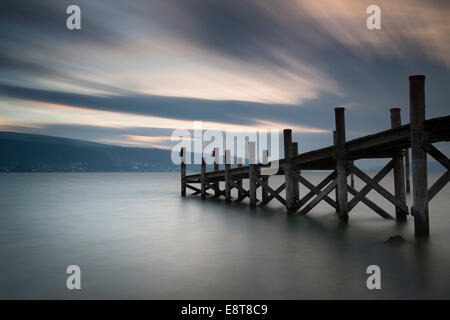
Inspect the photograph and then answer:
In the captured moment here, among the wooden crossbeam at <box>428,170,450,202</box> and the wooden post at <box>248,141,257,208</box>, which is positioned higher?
the wooden post at <box>248,141,257,208</box>

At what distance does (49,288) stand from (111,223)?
29.9 ft

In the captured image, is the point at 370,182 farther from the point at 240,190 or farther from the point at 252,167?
the point at 240,190

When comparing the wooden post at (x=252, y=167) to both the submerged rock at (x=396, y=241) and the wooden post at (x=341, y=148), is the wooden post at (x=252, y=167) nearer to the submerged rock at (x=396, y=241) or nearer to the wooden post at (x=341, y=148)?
the wooden post at (x=341, y=148)

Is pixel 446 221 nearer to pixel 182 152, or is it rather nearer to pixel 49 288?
pixel 49 288

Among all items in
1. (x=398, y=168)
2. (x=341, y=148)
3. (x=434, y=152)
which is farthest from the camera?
(x=398, y=168)

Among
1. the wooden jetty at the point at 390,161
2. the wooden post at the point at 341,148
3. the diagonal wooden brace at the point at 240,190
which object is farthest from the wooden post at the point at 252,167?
the wooden post at the point at 341,148

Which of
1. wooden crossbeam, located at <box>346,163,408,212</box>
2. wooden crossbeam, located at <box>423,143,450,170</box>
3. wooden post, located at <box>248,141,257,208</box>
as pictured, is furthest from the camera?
wooden post, located at <box>248,141,257,208</box>

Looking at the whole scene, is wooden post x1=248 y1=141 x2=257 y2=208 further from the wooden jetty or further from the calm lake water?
the calm lake water

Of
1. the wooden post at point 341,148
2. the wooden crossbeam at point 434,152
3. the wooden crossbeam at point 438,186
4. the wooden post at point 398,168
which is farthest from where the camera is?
the wooden post at point 398,168

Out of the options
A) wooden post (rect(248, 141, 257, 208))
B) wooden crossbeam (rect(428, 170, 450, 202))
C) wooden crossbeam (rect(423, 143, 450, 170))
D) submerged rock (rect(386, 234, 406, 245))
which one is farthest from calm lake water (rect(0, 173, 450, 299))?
wooden post (rect(248, 141, 257, 208))

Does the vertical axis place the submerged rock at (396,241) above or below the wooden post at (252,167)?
below

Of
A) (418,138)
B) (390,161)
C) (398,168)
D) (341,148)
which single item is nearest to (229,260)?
(418,138)
